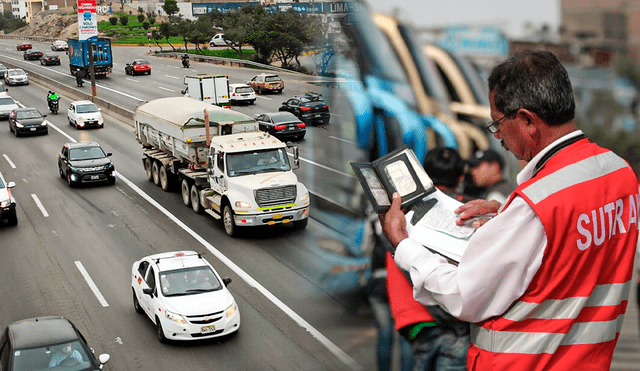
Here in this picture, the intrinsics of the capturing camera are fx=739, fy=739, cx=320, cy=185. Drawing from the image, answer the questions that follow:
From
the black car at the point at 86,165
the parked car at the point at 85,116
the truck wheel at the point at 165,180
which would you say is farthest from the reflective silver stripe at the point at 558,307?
the parked car at the point at 85,116

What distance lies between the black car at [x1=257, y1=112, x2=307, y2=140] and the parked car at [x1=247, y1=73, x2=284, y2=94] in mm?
13268

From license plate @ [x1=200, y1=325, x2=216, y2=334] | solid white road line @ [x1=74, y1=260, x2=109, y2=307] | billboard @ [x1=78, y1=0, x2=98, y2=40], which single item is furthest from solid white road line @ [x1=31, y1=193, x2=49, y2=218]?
billboard @ [x1=78, y1=0, x2=98, y2=40]

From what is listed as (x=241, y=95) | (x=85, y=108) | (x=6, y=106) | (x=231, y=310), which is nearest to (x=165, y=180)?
(x=231, y=310)

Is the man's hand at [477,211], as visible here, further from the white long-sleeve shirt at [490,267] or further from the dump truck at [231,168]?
the dump truck at [231,168]

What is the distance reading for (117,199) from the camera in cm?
2225

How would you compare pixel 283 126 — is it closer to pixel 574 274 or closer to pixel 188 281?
pixel 188 281

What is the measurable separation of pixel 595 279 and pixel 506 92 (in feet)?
1.88

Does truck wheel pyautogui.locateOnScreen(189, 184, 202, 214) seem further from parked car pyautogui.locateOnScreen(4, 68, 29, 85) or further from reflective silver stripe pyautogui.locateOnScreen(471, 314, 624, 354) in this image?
parked car pyautogui.locateOnScreen(4, 68, 29, 85)

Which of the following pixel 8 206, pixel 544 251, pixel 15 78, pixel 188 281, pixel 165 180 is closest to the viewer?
pixel 544 251

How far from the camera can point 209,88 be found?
30766 mm

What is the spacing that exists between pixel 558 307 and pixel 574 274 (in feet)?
0.34

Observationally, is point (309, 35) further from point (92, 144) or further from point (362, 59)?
point (92, 144)

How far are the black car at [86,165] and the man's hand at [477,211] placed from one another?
2243 cm

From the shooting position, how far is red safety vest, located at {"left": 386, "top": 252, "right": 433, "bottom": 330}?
223 cm
